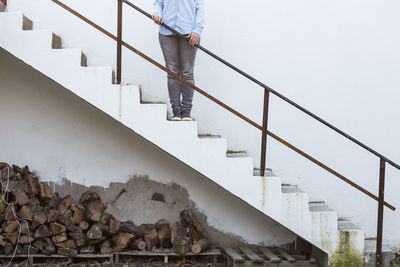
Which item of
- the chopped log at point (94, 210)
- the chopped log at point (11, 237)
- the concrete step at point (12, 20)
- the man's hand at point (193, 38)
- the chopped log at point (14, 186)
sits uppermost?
the concrete step at point (12, 20)

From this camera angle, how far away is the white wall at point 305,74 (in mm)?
6980

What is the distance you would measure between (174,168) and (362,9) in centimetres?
311

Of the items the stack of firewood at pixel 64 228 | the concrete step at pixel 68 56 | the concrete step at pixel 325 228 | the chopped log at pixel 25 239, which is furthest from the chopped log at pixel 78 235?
the concrete step at pixel 325 228

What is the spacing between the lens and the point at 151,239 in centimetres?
643

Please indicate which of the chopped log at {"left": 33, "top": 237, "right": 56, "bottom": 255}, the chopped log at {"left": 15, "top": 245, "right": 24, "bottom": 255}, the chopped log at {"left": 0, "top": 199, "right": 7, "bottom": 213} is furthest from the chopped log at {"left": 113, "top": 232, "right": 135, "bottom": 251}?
the chopped log at {"left": 0, "top": 199, "right": 7, "bottom": 213}

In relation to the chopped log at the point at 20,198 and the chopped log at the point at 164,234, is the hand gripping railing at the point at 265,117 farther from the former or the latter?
the chopped log at the point at 20,198

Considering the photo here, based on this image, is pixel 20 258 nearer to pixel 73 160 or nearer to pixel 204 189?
pixel 73 160

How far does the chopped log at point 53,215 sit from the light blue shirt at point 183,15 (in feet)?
7.63

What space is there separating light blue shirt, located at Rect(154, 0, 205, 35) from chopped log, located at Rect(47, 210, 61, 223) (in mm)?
2326

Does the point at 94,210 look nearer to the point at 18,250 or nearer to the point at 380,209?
the point at 18,250

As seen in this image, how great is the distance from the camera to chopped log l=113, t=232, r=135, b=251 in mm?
6312

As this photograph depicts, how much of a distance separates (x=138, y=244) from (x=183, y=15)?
2.63m

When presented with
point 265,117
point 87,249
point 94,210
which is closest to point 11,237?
point 87,249

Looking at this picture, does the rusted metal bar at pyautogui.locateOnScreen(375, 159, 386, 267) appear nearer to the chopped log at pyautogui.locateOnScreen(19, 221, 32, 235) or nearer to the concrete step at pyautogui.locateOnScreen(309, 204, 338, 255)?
the concrete step at pyautogui.locateOnScreen(309, 204, 338, 255)
